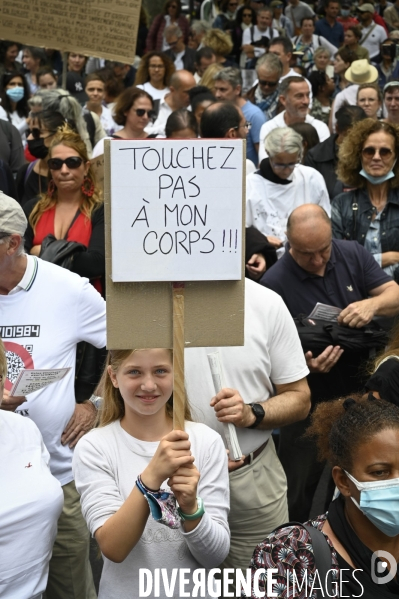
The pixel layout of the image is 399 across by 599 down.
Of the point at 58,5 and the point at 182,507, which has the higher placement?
the point at 58,5

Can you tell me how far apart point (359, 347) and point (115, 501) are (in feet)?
7.34

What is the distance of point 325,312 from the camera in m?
4.84

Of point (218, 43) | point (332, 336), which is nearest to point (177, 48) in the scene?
point (218, 43)

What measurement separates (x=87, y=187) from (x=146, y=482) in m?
2.84

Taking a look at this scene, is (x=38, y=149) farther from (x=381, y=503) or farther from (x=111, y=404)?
(x=381, y=503)

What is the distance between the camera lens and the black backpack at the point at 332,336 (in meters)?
4.70

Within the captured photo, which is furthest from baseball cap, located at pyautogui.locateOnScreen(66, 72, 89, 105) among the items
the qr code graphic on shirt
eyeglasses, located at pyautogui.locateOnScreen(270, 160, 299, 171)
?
the qr code graphic on shirt

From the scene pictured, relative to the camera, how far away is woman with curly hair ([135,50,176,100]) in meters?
10.5

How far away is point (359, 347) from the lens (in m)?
4.74

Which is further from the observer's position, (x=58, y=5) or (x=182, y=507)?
(x=58, y=5)

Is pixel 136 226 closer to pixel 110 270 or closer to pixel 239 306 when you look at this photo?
pixel 110 270

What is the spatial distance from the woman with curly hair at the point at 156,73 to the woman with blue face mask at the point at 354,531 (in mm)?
8093

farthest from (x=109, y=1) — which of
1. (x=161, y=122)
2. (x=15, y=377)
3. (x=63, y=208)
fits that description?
(x=15, y=377)

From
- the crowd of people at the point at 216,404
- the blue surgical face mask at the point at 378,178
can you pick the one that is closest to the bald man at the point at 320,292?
the crowd of people at the point at 216,404
